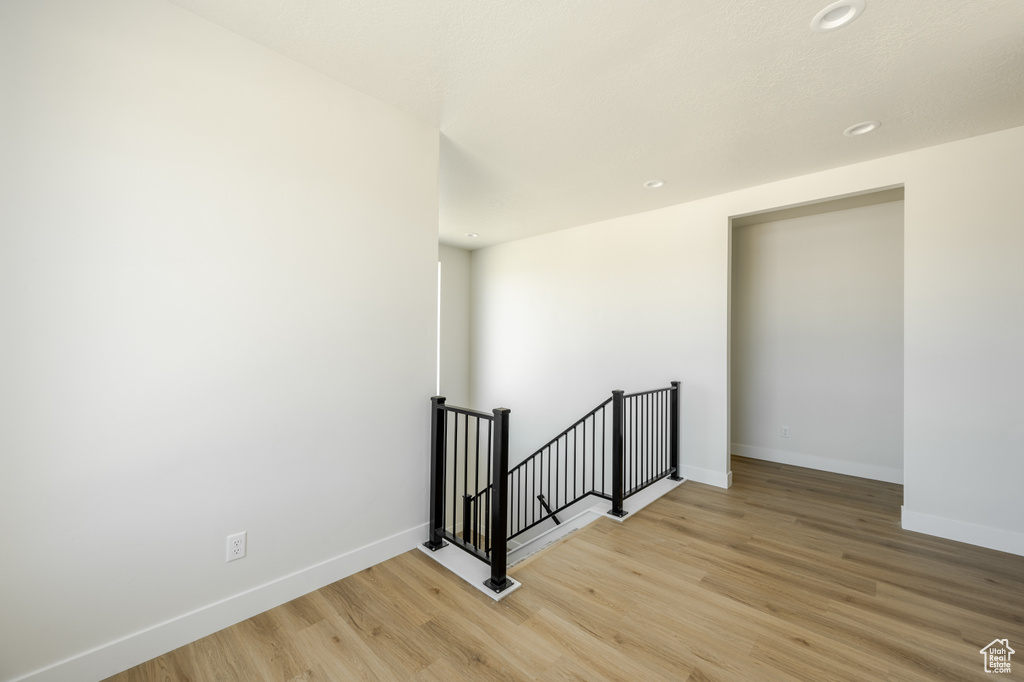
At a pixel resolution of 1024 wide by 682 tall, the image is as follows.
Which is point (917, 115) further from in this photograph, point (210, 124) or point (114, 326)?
point (114, 326)

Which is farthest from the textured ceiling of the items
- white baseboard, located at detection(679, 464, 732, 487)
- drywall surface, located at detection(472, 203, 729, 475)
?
white baseboard, located at detection(679, 464, 732, 487)

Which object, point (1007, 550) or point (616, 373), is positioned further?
point (616, 373)

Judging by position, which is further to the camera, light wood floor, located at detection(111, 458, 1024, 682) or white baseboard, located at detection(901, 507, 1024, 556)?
white baseboard, located at detection(901, 507, 1024, 556)

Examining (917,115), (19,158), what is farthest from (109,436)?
(917,115)

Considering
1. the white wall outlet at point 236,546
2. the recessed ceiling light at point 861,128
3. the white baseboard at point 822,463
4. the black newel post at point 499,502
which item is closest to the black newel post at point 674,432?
the white baseboard at point 822,463

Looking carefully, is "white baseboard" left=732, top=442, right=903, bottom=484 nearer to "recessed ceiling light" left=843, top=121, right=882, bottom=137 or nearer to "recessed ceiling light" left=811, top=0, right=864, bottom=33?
"recessed ceiling light" left=843, top=121, right=882, bottom=137

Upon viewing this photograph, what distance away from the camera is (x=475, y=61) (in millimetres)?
1999

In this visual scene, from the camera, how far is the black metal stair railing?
2.14 m

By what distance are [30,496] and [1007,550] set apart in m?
4.93

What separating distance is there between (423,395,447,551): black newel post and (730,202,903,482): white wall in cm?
380

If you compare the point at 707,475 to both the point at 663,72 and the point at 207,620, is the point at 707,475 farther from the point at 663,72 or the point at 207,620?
the point at 207,620

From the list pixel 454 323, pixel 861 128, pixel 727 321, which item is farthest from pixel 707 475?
pixel 454 323

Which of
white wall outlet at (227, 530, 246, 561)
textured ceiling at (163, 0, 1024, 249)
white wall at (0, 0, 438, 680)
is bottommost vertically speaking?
white wall outlet at (227, 530, 246, 561)

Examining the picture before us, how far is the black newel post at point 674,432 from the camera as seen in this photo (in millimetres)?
3889
